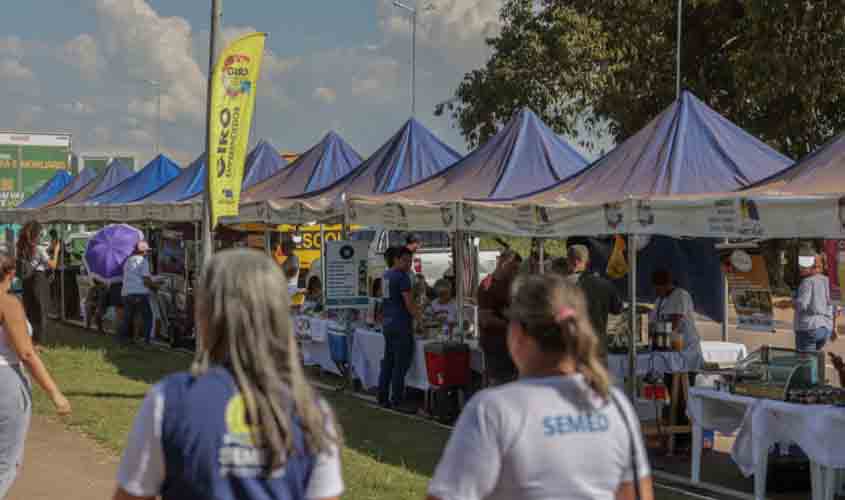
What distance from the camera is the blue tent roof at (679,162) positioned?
1147 cm

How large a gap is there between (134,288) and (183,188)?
3232 mm

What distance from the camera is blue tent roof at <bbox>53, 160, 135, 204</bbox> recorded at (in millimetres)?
27297

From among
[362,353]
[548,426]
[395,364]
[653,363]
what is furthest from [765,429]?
[362,353]

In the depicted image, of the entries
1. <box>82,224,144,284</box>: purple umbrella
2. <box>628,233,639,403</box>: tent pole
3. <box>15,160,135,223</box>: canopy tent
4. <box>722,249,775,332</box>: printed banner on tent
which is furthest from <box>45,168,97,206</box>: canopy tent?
<box>628,233,639,403</box>: tent pole

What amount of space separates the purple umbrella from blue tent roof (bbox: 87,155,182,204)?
1670 mm

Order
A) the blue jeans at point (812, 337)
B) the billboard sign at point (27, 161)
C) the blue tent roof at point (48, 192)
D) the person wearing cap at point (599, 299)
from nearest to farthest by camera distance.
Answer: the person wearing cap at point (599, 299) < the blue jeans at point (812, 337) < the blue tent roof at point (48, 192) < the billboard sign at point (27, 161)

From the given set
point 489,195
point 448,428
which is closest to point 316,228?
point 489,195

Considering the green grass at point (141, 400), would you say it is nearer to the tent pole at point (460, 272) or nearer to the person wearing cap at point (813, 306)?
the tent pole at point (460, 272)

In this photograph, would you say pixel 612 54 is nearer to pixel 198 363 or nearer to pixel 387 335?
pixel 387 335

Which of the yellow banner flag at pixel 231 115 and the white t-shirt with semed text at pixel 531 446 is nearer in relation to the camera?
the white t-shirt with semed text at pixel 531 446

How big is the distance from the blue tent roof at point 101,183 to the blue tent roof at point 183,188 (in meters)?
4.69

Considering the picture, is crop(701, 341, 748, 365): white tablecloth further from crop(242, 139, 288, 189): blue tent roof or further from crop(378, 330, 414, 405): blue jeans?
crop(242, 139, 288, 189): blue tent roof

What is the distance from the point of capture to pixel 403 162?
17953 millimetres

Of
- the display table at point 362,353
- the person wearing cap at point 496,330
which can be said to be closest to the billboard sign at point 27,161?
the display table at point 362,353
